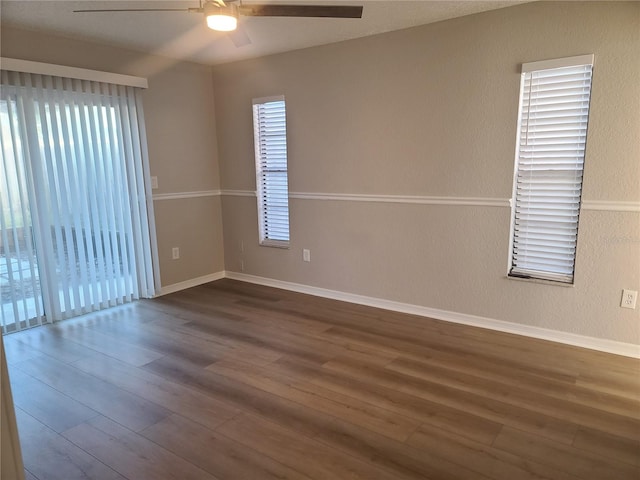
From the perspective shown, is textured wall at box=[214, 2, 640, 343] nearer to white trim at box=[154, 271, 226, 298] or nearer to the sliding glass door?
white trim at box=[154, 271, 226, 298]

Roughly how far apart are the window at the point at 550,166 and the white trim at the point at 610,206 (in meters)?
0.08

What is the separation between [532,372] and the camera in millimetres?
2719

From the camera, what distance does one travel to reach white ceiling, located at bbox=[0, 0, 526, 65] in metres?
2.91

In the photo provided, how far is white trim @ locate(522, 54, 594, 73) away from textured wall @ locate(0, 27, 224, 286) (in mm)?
3282

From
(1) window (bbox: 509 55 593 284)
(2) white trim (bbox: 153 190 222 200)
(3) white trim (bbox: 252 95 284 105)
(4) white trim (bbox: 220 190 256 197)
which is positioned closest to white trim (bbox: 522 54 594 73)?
(1) window (bbox: 509 55 593 284)

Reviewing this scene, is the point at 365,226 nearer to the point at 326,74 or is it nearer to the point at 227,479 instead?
the point at 326,74

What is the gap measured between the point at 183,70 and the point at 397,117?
2.41 metres

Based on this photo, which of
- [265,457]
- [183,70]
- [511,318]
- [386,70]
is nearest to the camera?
[265,457]

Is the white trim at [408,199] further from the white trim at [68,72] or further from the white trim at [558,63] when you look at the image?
the white trim at [68,72]

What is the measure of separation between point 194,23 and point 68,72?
1.19 meters

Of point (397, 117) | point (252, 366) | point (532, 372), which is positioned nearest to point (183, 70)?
point (397, 117)

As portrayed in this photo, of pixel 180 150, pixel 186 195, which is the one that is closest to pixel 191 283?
pixel 186 195

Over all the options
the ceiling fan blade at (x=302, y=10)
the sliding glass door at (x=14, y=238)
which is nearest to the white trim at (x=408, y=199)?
the sliding glass door at (x=14, y=238)

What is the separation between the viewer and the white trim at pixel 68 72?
3.21 m
